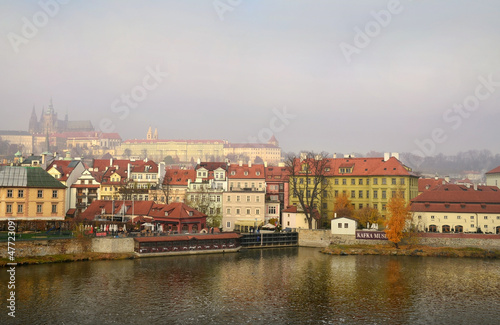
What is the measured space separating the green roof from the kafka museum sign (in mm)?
40824

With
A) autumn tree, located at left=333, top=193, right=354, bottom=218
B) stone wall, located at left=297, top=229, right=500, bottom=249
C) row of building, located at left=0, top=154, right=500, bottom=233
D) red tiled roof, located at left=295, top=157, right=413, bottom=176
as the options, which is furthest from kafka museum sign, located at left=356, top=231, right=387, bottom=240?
red tiled roof, located at left=295, top=157, right=413, bottom=176

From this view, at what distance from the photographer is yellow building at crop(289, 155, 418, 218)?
250 ft

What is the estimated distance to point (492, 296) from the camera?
125 ft

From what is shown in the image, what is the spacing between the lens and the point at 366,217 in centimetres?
6981

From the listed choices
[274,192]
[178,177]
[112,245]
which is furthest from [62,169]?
[274,192]

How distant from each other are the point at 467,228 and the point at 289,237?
972 inches

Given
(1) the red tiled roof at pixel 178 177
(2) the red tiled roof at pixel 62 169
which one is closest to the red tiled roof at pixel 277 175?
(1) the red tiled roof at pixel 178 177

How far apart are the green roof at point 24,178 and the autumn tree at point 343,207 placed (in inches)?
1613

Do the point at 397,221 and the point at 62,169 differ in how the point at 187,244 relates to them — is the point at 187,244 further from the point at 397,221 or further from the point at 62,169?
the point at 62,169

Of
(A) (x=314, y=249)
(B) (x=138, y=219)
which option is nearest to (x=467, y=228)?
(A) (x=314, y=249)

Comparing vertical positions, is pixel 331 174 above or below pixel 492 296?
above

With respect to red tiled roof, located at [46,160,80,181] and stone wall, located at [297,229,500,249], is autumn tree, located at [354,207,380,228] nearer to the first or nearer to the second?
stone wall, located at [297,229,500,249]

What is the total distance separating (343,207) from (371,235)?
11.6 meters

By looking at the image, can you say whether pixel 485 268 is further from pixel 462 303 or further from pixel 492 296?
pixel 462 303
